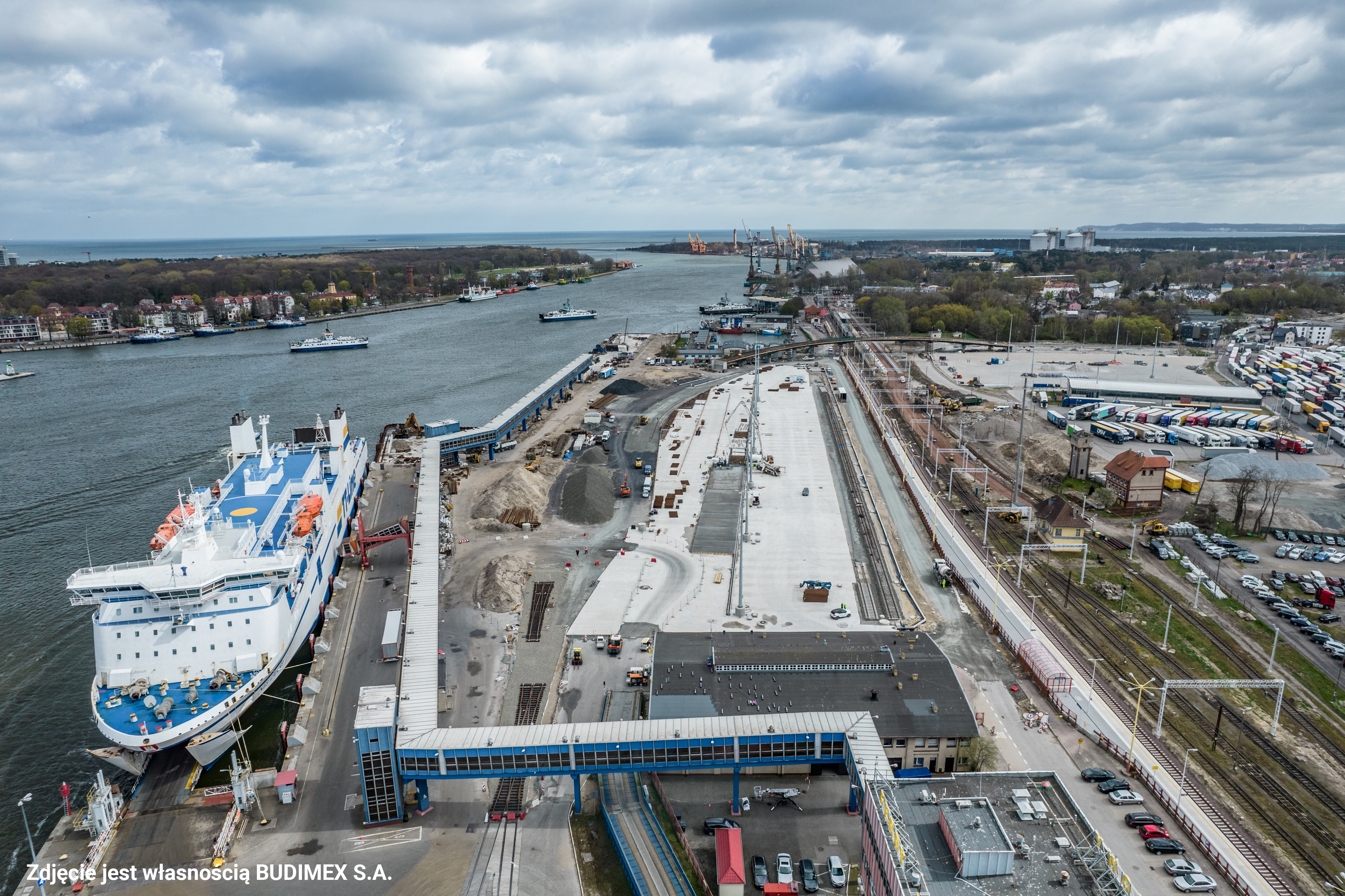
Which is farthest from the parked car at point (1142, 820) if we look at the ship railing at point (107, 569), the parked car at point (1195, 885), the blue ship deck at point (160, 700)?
the ship railing at point (107, 569)

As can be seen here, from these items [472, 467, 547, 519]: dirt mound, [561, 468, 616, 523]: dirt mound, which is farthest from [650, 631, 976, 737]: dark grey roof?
[472, 467, 547, 519]: dirt mound

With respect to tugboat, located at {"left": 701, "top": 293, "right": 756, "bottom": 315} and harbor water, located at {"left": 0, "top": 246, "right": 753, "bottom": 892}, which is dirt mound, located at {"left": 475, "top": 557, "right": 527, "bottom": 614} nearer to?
harbor water, located at {"left": 0, "top": 246, "right": 753, "bottom": 892}

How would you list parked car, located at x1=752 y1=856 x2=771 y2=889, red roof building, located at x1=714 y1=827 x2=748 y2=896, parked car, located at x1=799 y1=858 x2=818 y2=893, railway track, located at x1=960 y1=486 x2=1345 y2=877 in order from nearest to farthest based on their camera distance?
red roof building, located at x1=714 y1=827 x2=748 y2=896 < parked car, located at x1=799 y1=858 x2=818 y2=893 < parked car, located at x1=752 y1=856 x2=771 y2=889 < railway track, located at x1=960 y1=486 x2=1345 y2=877

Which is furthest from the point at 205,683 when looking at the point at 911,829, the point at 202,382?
the point at 202,382

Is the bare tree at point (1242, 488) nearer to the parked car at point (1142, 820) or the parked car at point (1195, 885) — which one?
the parked car at point (1142, 820)

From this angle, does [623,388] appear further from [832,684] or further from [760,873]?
[760,873]

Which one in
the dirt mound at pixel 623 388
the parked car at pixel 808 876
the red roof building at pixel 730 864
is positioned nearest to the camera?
the red roof building at pixel 730 864

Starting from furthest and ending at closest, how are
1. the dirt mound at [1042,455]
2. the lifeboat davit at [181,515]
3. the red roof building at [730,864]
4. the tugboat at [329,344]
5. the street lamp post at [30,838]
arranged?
1. the tugboat at [329,344]
2. the dirt mound at [1042,455]
3. the lifeboat davit at [181,515]
4. the street lamp post at [30,838]
5. the red roof building at [730,864]
